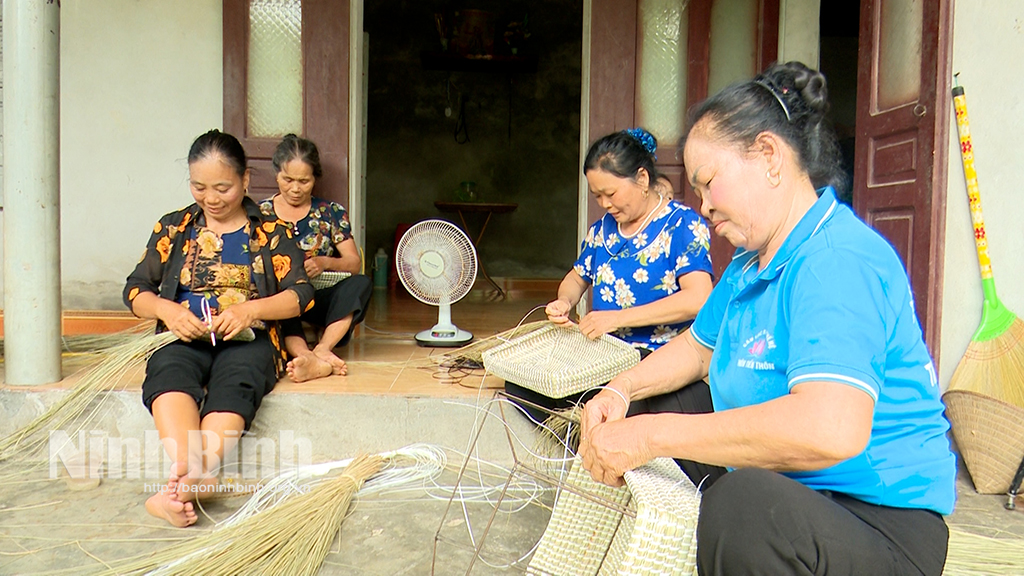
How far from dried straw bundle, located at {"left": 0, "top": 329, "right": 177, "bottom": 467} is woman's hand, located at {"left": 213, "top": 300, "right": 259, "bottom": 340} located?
20cm

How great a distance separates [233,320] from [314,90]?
1.81 meters

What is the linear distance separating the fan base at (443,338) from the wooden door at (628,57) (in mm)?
970

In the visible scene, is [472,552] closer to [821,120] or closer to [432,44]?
[821,120]

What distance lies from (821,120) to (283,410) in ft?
6.95

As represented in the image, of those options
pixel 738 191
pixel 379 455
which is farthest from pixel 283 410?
pixel 738 191

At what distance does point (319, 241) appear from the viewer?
12.1ft

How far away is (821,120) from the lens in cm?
138

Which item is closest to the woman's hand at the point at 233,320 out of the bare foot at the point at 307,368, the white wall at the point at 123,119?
the bare foot at the point at 307,368

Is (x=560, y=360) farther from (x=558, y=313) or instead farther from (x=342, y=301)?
(x=342, y=301)

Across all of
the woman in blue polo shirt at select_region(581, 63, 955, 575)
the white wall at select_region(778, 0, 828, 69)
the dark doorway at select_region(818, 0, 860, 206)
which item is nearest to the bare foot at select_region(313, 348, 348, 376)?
the woman in blue polo shirt at select_region(581, 63, 955, 575)

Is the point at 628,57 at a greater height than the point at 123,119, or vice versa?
the point at 628,57

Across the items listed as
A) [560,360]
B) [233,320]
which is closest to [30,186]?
[233,320]

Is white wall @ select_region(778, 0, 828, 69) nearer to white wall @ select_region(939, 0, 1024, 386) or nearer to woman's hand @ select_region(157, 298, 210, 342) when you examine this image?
white wall @ select_region(939, 0, 1024, 386)

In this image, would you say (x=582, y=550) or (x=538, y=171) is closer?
(x=582, y=550)
